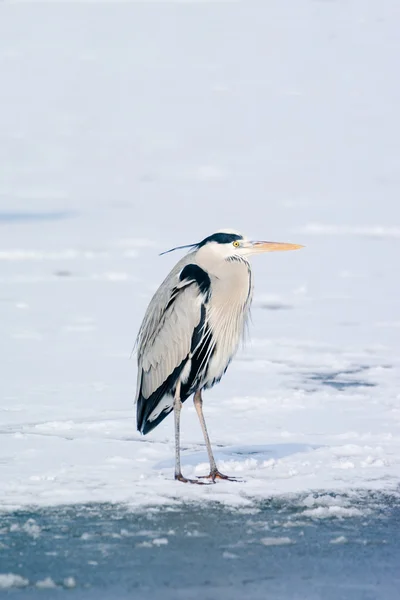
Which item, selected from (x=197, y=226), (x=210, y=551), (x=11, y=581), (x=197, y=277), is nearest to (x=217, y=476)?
(x=197, y=277)

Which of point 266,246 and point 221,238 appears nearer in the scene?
point 221,238

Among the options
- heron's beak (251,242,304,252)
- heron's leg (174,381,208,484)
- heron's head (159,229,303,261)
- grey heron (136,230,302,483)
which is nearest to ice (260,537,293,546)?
heron's leg (174,381,208,484)

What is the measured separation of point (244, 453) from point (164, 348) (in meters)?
0.80

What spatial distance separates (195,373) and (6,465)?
115cm

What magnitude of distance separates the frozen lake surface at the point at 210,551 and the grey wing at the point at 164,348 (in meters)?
1.20

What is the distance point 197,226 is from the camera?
688 inches

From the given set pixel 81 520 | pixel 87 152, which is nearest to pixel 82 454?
pixel 81 520

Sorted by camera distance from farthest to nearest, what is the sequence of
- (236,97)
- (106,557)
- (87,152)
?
(236,97), (87,152), (106,557)

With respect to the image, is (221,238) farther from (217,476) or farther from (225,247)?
(217,476)

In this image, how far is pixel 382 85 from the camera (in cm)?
2531

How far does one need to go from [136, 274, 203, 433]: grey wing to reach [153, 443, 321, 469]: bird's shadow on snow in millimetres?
285

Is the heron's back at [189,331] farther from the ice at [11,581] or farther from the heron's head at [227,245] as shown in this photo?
the ice at [11,581]

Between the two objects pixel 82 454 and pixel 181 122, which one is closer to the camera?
pixel 82 454

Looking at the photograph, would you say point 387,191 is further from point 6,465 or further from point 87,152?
point 6,465
